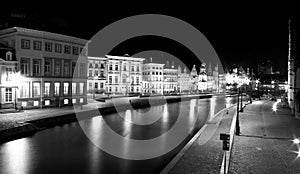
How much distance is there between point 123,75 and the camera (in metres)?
74.1

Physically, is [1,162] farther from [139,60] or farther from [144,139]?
[139,60]

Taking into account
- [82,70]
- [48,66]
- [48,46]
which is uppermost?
[48,46]

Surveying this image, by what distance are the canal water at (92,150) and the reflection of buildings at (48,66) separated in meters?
9.63

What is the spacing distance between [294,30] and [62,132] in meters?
34.3

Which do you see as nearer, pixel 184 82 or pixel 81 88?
pixel 81 88

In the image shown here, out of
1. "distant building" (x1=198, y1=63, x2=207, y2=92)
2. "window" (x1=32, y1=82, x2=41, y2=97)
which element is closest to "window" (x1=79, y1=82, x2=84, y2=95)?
"window" (x1=32, y1=82, x2=41, y2=97)

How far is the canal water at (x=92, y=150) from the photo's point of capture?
49.6ft

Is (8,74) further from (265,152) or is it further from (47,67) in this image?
(265,152)

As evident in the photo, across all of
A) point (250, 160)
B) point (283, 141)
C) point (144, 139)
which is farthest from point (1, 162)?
point (283, 141)

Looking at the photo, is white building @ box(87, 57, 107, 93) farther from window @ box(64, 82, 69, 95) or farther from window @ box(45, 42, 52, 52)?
window @ box(45, 42, 52, 52)

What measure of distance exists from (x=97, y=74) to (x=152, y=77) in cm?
2252

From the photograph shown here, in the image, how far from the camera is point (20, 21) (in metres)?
35.2

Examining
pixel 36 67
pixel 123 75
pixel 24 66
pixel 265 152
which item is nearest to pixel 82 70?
pixel 36 67

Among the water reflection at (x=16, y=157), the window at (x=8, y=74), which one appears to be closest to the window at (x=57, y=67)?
the window at (x=8, y=74)
